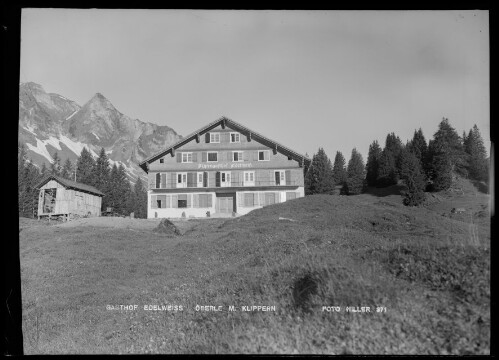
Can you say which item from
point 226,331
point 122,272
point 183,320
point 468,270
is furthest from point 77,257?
point 468,270

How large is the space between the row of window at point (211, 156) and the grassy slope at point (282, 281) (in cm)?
135

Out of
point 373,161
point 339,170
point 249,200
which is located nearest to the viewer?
point 373,161

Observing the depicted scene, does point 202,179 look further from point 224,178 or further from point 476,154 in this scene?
point 476,154

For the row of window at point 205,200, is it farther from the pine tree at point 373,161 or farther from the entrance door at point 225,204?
the pine tree at point 373,161

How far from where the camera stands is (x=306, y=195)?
30.8 feet

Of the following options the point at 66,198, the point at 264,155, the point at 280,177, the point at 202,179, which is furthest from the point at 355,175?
the point at 66,198

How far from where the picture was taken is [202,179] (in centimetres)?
998

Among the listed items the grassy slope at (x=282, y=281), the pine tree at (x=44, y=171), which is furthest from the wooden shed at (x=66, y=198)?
the grassy slope at (x=282, y=281)

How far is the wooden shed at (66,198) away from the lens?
922 cm

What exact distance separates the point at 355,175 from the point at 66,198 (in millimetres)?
7339

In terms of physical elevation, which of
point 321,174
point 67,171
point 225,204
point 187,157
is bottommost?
point 225,204
